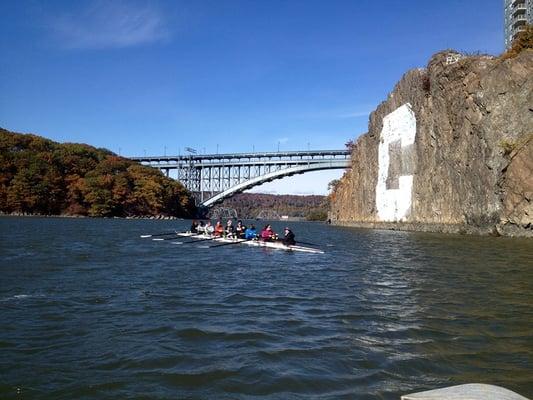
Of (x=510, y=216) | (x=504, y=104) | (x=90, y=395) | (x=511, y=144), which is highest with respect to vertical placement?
(x=504, y=104)

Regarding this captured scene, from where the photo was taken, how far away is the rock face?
35.0m

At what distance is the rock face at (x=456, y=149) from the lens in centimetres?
3503

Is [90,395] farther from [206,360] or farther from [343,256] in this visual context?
[343,256]

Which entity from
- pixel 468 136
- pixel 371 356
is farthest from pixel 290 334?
pixel 468 136

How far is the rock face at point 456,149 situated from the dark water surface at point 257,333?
69.2 ft

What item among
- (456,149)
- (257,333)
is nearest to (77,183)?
(456,149)

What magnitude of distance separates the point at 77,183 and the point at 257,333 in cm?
9361

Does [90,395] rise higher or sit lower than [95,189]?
lower

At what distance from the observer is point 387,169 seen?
2451 inches

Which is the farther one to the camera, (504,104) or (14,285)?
(504,104)

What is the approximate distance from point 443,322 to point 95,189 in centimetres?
9322

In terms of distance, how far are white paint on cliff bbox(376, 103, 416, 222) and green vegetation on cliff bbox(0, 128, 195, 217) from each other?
5843cm

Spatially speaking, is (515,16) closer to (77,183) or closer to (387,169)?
(387,169)

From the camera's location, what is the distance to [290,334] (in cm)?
852
